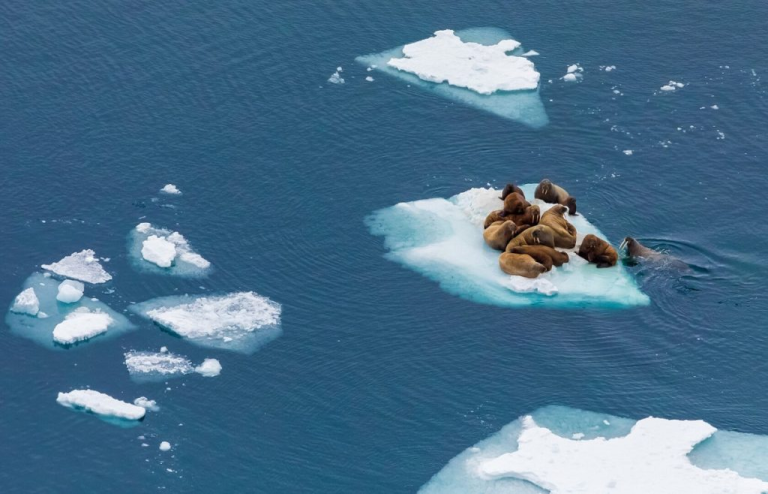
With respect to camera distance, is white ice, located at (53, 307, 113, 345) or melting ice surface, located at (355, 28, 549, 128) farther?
melting ice surface, located at (355, 28, 549, 128)

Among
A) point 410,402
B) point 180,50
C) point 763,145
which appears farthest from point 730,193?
point 180,50

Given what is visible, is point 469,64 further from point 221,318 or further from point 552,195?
point 221,318

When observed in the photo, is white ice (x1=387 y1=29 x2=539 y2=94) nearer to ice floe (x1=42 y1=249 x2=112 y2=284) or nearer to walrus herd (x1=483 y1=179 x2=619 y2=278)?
walrus herd (x1=483 y1=179 x2=619 y2=278)

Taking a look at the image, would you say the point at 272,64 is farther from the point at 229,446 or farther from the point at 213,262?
the point at 229,446

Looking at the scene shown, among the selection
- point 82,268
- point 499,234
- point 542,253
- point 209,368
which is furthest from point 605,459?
point 82,268

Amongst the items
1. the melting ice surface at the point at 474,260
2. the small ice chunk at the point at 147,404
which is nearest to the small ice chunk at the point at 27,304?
the small ice chunk at the point at 147,404

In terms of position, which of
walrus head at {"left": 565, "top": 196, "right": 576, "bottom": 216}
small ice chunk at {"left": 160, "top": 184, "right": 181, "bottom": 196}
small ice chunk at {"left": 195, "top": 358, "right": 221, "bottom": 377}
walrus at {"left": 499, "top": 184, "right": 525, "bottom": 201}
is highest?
walrus at {"left": 499, "top": 184, "right": 525, "bottom": 201}

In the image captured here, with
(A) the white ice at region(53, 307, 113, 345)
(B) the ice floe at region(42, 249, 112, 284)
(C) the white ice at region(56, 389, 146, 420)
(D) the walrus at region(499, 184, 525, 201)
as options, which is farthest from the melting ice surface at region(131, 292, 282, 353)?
(D) the walrus at region(499, 184, 525, 201)

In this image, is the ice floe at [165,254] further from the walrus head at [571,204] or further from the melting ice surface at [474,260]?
the walrus head at [571,204]
